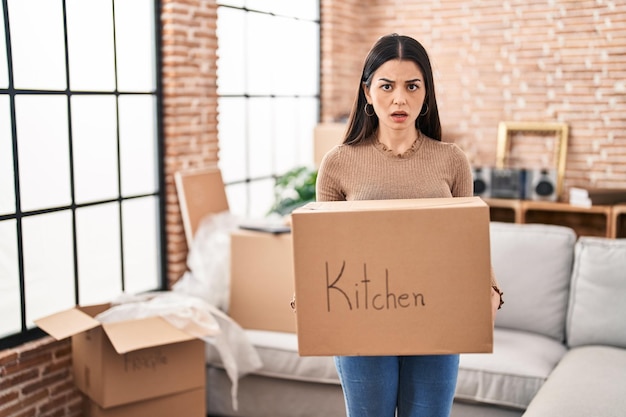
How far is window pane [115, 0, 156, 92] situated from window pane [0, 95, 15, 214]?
68cm

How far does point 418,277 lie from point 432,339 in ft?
0.44

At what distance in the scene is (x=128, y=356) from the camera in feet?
8.67

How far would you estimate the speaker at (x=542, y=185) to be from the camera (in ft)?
16.8

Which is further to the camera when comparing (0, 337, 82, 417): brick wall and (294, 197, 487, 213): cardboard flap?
(0, 337, 82, 417): brick wall

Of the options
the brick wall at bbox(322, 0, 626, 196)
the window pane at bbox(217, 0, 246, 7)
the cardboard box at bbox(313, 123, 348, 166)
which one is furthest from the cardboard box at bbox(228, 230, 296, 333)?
the brick wall at bbox(322, 0, 626, 196)

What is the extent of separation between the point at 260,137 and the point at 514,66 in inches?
79.6

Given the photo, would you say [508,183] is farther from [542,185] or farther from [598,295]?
[598,295]

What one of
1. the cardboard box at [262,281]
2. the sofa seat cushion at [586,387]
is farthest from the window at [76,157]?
the sofa seat cushion at [586,387]

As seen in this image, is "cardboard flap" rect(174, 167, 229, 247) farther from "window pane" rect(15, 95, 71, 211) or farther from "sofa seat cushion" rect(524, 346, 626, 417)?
"sofa seat cushion" rect(524, 346, 626, 417)

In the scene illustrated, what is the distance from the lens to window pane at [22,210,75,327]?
113 inches

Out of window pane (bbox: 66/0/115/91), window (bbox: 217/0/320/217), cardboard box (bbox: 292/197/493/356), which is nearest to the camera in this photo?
cardboard box (bbox: 292/197/493/356)

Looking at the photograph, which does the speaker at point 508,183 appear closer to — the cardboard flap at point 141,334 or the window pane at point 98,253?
the window pane at point 98,253

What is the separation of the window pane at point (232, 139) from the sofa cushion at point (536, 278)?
175cm

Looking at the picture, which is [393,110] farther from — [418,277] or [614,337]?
[614,337]
